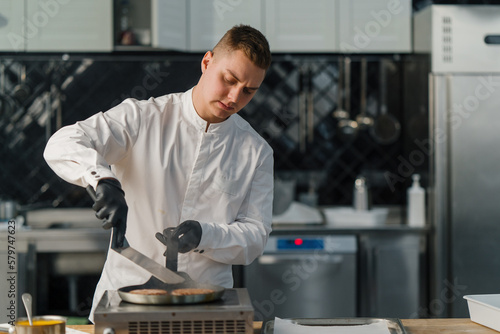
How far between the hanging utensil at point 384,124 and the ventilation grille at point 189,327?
2.65 metres

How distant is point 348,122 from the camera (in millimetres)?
3818

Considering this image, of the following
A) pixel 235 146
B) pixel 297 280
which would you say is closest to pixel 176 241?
pixel 235 146

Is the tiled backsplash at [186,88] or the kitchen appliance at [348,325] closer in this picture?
the kitchen appliance at [348,325]

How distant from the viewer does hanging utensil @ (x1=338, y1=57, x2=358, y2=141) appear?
12.5ft

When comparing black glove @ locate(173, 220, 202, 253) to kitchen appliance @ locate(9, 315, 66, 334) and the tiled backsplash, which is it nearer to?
kitchen appliance @ locate(9, 315, 66, 334)

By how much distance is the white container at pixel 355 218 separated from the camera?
3.46 m

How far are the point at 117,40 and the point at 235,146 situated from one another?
1.80 meters

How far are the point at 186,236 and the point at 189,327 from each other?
0.27 meters

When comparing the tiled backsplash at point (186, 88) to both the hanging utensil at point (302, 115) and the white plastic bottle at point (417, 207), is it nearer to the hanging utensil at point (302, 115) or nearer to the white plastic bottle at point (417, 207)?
the hanging utensil at point (302, 115)

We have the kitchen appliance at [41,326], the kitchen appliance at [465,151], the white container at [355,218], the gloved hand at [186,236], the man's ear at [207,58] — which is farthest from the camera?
the white container at [355,218]

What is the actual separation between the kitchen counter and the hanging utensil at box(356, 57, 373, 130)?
2255 mm

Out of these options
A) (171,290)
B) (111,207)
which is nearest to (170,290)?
(171,290)

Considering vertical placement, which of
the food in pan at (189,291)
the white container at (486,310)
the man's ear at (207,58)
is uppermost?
the man's ear at (207,58)

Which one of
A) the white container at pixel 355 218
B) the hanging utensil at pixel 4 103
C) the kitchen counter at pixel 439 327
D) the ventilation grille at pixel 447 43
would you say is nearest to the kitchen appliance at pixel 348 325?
the kitchen counter at pixel 439 327
